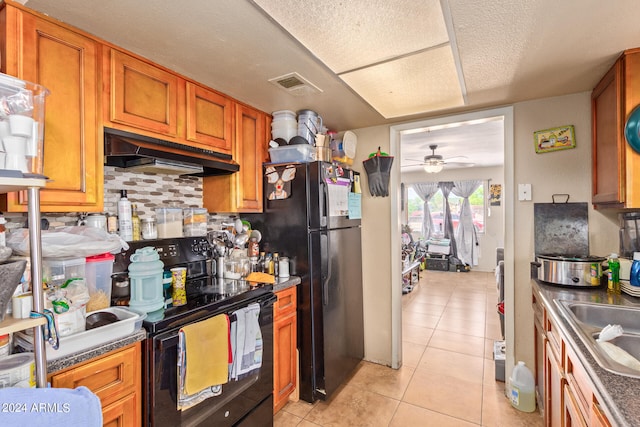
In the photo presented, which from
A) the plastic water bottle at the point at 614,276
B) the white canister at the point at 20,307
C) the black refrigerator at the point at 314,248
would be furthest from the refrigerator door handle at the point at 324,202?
the plastic water bottle at the point at 614,276

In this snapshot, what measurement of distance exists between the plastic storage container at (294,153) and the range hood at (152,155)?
1.50 feet

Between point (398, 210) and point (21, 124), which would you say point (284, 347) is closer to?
point (398, 210)

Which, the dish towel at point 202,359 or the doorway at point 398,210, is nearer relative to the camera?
the dish towel at point 202,359

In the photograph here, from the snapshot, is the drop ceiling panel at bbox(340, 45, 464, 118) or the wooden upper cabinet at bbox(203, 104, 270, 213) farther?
the wooden upper cabinet at bbox(203, 104, 270, 213)

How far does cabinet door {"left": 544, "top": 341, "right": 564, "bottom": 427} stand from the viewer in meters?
1.46

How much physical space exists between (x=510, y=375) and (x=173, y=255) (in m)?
2.59

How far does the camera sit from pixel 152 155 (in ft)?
5.05

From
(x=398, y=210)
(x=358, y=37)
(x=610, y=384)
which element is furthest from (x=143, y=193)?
(x=610, y=384)

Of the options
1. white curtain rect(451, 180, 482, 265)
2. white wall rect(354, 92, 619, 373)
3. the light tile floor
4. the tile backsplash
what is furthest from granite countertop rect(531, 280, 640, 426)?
white curtain rect(451, 180, 482, 265)

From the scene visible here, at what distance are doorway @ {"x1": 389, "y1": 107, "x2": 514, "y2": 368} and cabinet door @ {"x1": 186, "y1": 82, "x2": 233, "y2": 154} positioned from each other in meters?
1.46

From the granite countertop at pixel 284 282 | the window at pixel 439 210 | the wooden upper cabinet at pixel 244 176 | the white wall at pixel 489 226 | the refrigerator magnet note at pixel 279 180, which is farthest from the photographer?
the window at pixel 439 210

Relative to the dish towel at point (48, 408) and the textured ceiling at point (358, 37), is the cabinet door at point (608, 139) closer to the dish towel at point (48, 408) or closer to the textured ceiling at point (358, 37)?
the textured ceiling at point (358, 37)

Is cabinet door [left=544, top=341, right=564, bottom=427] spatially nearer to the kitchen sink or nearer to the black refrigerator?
the kitchen sink

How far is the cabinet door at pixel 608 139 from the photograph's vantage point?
1.64 meters
